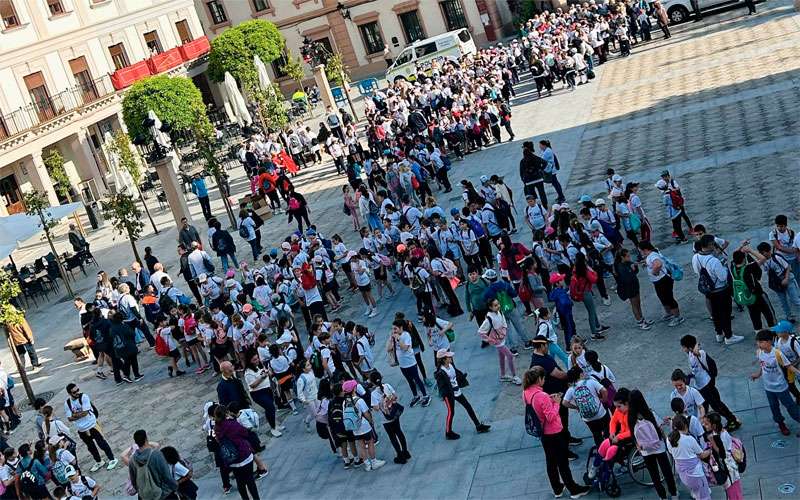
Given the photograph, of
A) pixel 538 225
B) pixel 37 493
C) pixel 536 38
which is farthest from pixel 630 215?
pixel 536 38

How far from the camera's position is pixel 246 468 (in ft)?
45.2

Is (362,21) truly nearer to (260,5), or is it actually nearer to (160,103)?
(260,5)

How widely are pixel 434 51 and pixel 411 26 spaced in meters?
10.2

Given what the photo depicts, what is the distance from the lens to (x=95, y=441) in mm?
17891

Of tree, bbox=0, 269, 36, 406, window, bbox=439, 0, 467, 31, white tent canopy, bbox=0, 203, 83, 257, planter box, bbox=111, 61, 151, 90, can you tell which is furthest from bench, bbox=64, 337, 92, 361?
window, bbox=439, 0, 467, 31

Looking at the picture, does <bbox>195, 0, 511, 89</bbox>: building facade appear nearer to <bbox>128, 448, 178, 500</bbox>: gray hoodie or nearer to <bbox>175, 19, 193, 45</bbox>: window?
<bbox>175, 19, 193, 45</bbox>: window

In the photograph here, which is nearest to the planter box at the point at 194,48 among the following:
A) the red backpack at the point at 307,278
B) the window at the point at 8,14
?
the window at the point at 8,14

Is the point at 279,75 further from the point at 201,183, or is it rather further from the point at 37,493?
the point at 37,493

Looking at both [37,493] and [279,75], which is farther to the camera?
[279,75]

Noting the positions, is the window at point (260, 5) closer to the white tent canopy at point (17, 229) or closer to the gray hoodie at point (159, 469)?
the white tent canopy at point (17, 229)

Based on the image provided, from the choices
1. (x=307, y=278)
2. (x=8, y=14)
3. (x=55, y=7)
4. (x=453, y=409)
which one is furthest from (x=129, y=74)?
(x=453, y=409)

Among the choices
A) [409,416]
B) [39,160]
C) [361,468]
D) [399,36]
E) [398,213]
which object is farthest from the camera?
[399,36]

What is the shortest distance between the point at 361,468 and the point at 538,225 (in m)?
6.91

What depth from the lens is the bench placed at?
78.2 feet
